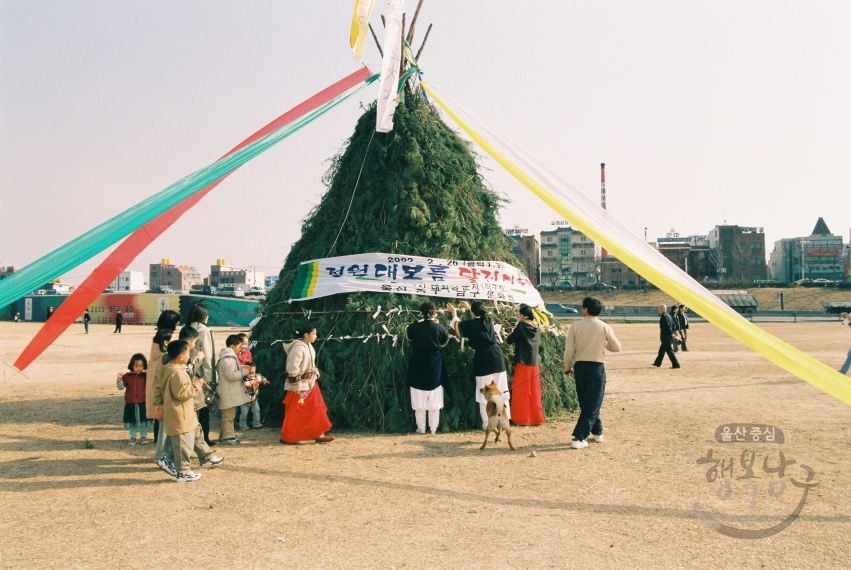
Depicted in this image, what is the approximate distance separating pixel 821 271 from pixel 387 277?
92.4m

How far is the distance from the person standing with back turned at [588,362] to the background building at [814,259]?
84484mm

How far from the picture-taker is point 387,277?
8.39 meters

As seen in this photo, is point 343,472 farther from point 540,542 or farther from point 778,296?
point 778,296

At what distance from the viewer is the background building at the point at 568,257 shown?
290 ft

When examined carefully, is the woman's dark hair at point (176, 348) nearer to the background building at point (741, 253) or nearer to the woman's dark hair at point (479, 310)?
the woman's dark hair at point (479, 310)

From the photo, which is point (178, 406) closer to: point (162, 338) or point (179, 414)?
point (179, 414)

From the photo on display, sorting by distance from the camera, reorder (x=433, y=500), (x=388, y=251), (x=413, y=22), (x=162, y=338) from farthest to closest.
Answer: (x=413, y=22)
(x=388, y=251)
(x=162, y=338)
(x=433, y=500)

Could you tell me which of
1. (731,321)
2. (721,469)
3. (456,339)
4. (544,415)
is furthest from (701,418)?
(731,321)

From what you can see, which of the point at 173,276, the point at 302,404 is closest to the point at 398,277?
the point at 302,404

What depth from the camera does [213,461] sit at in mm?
6422

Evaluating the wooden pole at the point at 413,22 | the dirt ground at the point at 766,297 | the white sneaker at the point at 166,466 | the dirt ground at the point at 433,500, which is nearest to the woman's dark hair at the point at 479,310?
the dirt ground at the point at 433,500

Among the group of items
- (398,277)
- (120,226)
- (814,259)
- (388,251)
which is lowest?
(398,277)

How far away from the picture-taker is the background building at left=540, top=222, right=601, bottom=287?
290 ft

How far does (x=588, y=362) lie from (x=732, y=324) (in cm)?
231
